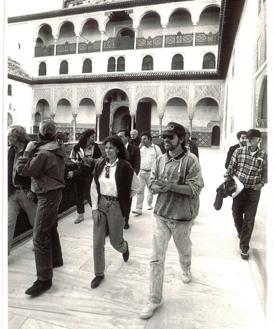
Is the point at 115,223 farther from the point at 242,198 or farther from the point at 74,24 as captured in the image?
the point at 74,24

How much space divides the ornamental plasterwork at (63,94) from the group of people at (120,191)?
24.4 meters

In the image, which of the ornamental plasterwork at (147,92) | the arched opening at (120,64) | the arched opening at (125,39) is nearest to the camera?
the ornamental plasterwork at (147,92)

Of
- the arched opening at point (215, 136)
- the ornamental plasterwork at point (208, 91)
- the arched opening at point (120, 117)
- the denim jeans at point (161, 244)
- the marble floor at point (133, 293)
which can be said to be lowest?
the marble floor at point (133, 293)

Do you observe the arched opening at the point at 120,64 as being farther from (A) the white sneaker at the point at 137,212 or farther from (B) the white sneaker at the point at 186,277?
(B) the white sneaker at the point at 186,277

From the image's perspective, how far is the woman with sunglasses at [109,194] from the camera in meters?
3.36

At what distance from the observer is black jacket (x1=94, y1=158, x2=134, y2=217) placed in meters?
3.36

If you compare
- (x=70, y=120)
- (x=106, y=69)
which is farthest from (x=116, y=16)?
(x=70, y=120)

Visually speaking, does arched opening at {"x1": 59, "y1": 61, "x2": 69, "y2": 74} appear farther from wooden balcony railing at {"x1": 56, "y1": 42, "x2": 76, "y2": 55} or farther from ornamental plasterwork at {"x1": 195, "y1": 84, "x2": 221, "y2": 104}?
ornamental plasterwork at {"x1": 195, "y1": 84, "x2": 221, "y2": 104}

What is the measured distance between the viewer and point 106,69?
2722 cm

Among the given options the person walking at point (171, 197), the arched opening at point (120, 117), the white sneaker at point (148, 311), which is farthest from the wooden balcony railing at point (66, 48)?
the white sneaker at point (148, 311)

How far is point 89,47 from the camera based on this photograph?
91.0 feet

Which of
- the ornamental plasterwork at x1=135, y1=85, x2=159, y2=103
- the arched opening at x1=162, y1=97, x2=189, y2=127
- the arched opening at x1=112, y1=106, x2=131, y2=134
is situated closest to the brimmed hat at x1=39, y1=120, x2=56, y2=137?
the ornamental plasterwork at x1=135, y1=85, x2=159, y2=103

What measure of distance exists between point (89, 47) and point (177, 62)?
7988 mm

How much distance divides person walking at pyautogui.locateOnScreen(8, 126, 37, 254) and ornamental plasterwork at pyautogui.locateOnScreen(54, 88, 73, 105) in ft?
79.6
